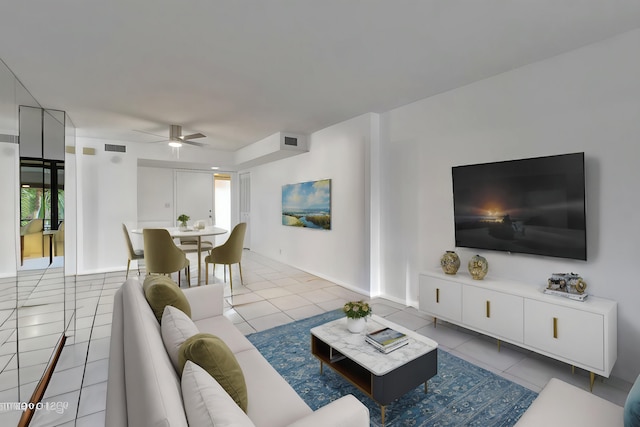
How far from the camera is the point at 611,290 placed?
221cm

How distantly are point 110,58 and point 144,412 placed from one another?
283 cm

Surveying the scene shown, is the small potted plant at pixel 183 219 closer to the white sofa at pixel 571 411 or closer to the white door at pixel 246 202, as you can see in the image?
the white door at pixel 246 202

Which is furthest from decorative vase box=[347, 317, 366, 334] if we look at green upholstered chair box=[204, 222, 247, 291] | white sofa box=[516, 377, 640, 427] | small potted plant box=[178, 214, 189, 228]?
small potted plant box=[178, 214, 189, 228]

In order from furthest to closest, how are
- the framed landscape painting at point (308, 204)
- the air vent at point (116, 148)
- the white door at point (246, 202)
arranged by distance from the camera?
1. the white door at point (246, 202)
2. the air vent at point (116, 148)
3. the framed landscape painting at point (308, 204)

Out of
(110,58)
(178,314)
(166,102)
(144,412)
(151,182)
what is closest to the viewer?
(144,412)

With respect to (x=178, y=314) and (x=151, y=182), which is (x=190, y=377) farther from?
(x=151, y=182)

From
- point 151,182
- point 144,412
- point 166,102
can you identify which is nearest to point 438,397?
point 144,412

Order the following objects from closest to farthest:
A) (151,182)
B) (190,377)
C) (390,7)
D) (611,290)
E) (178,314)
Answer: (190,377)
(178,314)
(390,7)
(611,290)
(151,182)

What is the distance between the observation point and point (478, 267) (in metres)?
2.77

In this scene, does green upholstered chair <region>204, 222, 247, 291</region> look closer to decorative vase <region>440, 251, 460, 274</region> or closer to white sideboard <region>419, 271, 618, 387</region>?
white sideboard <region>419, 271, 618, 387</region>

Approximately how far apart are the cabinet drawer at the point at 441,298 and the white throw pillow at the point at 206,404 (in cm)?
247

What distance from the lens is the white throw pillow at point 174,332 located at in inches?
50.5

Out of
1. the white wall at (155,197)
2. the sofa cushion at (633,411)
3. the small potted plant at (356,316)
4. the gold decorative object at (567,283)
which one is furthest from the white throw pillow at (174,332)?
the white wall at (155,197)

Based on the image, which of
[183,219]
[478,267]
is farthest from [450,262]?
[183,219]
